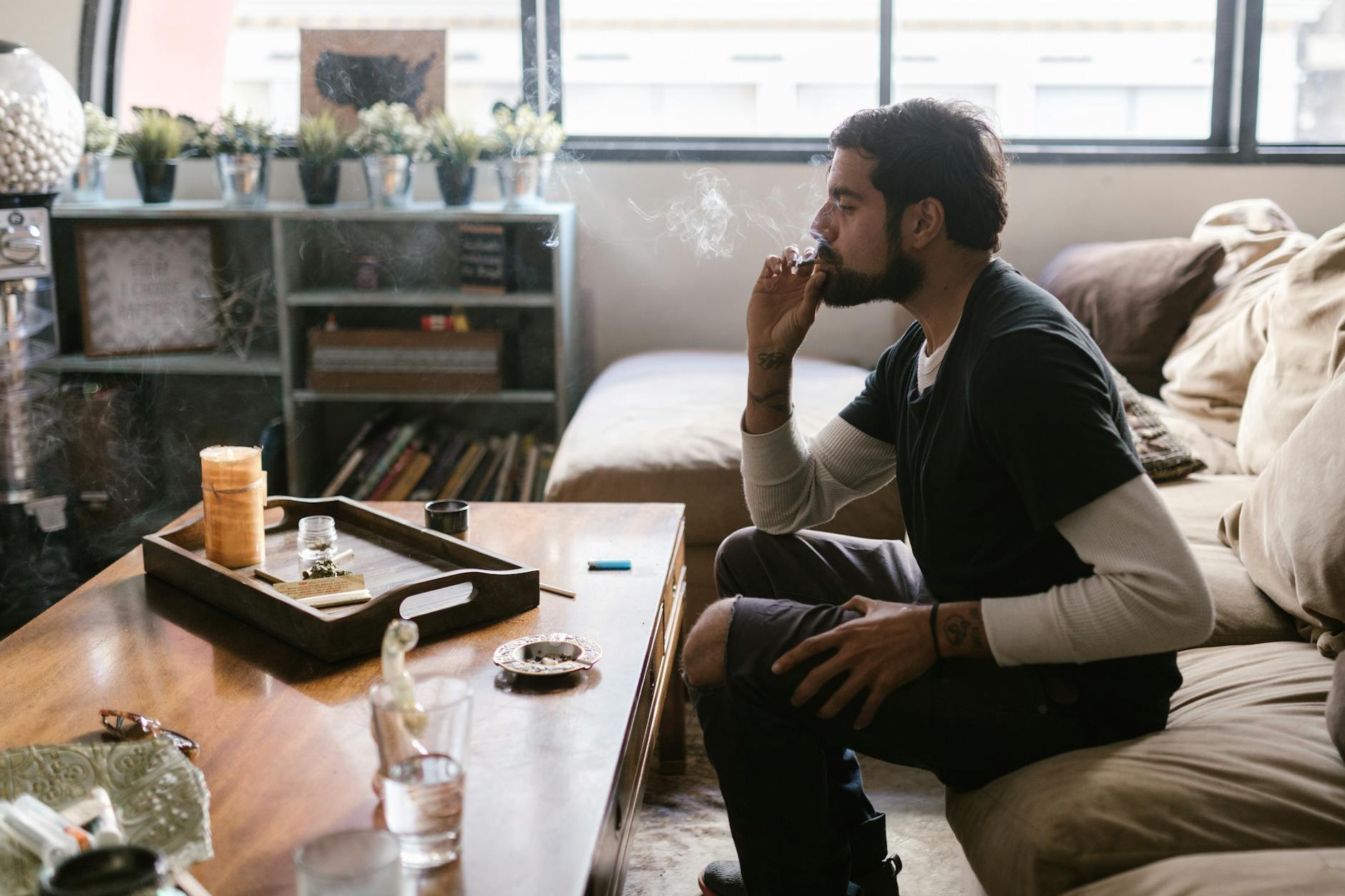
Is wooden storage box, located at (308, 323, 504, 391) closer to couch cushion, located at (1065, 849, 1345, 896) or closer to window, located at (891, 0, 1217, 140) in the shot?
window, located at (891, 0, 1217, 140)

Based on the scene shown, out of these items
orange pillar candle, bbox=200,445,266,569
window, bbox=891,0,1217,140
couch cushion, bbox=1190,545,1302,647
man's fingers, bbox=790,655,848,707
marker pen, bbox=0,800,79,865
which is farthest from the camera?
window, bbox=891,0,1217,140

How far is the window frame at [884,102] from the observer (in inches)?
137

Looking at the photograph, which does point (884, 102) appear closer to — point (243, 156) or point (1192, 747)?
point (243, 156)

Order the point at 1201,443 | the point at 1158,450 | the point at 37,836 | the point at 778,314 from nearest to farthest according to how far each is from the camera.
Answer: the point at 37,836
the point at 778,314
the point at 1158,450
the point at 1201,443

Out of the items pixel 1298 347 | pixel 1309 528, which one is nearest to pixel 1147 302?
pixel 1298 347

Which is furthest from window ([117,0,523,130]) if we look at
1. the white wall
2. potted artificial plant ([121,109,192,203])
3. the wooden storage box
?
the wooden storage box

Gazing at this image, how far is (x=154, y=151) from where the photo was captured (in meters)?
3.36

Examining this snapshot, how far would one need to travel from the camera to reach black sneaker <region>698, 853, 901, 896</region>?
1.57 metres

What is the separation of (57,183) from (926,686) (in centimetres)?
245

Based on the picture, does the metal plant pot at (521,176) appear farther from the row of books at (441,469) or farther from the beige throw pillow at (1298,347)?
the beige throw pillow at (1298,347)

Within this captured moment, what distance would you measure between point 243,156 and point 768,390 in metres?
2.21

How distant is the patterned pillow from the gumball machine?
7.89 feet

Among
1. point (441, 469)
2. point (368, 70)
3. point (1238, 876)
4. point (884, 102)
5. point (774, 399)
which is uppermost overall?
point (368, 70)

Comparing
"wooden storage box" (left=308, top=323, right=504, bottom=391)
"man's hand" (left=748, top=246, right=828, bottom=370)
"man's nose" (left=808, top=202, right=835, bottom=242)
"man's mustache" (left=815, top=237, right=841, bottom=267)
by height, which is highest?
"man's nose" (left=808, top=202, right=835, bottom=242)
